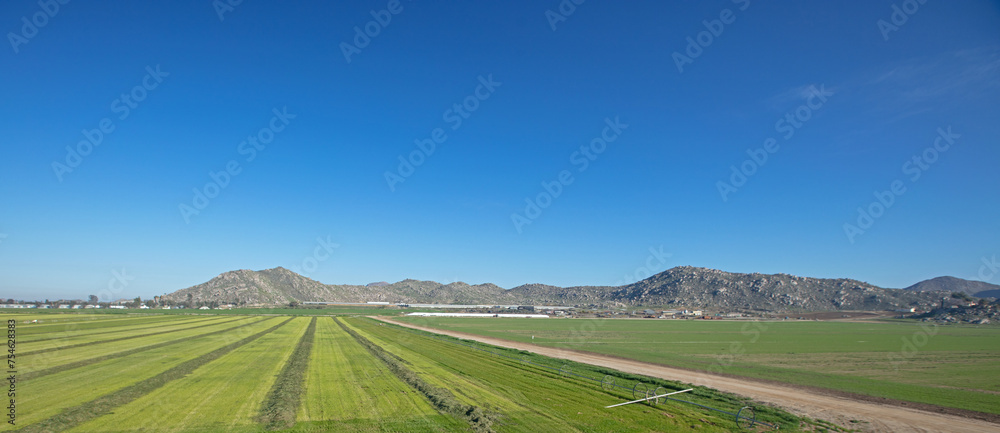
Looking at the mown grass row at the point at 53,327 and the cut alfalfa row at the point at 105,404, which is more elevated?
the cut alfalfa row at the point at 105,404

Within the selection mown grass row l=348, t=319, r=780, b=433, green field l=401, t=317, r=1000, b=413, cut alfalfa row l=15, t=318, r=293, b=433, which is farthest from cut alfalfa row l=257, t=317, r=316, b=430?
green field l=401, t=317, r=1000, b=413

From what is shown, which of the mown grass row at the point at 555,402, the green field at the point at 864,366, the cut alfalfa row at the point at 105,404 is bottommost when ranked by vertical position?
the green field at the point at 864,366

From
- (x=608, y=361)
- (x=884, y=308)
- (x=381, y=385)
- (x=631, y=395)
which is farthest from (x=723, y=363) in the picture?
(x=884, y=308)

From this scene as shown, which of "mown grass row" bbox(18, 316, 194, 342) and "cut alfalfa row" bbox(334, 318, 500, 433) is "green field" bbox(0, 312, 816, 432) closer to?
"cut alfalfa row" bbox(334, 318, 500, 433)

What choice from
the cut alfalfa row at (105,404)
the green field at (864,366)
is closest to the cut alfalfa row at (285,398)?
the cut alfalfa row at (105,404)

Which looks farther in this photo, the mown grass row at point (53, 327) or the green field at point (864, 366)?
the mown grass row at point (53, 327)

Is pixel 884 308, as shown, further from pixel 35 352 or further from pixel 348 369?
pixel 35 352

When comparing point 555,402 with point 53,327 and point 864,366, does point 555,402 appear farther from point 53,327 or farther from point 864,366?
point 53,327

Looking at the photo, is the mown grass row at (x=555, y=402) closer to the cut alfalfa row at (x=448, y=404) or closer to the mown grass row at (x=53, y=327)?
the cut alfalfa row at (x=448, y=404)
